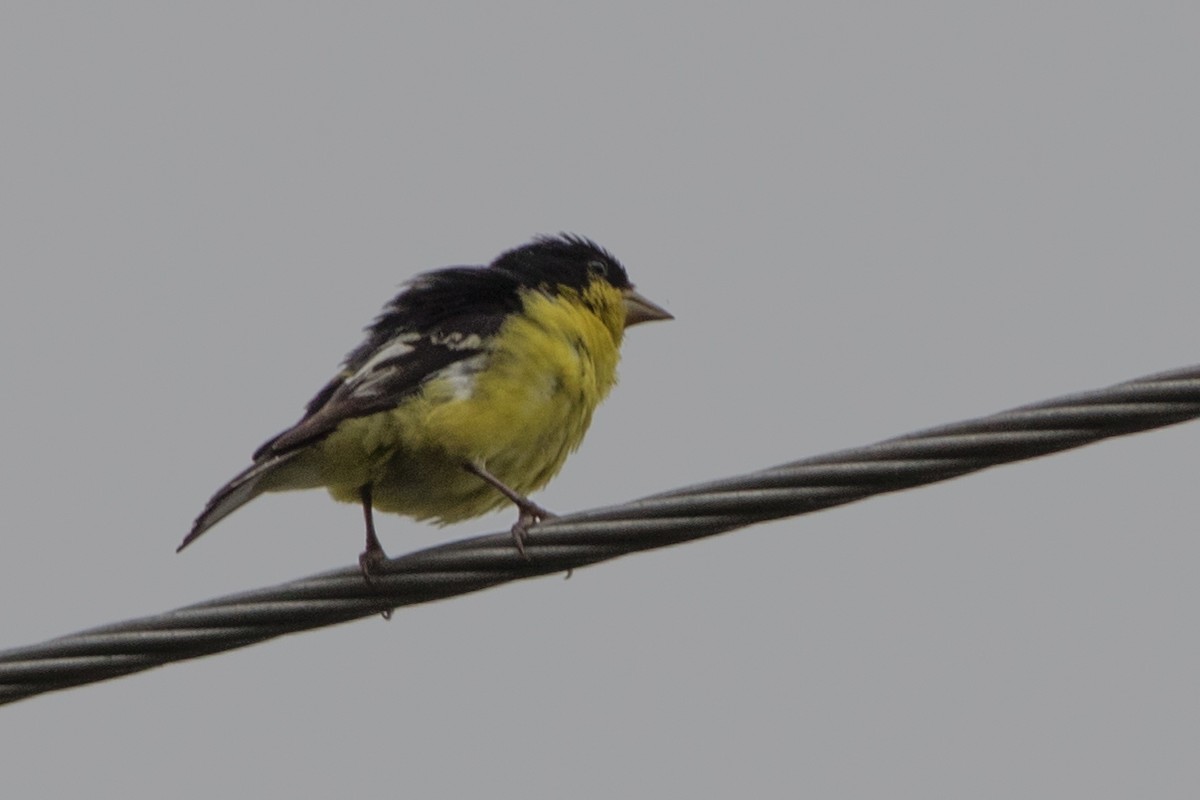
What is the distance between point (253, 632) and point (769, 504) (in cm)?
131

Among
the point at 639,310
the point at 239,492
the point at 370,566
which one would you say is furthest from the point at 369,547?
the point at 639,310

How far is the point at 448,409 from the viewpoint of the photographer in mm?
6320

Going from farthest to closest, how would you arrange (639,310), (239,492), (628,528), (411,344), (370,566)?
(639,310) < (411,344) < (239,492) < (370,566) < (628,528)

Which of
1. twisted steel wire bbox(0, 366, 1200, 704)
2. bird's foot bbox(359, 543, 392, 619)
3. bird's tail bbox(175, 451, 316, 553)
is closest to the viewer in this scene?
twisted steel wire bbox(0, 366, 1200, 704)

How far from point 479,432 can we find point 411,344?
0.48 meters

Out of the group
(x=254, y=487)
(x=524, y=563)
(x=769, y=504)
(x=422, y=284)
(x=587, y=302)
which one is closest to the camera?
(x=769, y=504)

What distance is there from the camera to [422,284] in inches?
282

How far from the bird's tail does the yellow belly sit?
15 cm

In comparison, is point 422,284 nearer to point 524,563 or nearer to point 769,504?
point 524,563

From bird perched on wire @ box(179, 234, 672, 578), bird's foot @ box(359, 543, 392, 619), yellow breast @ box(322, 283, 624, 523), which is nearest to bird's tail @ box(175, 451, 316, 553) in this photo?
bird perched on wire @ box(179, 234, 672, 578)

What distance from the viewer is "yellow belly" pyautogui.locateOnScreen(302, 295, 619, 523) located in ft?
20.6

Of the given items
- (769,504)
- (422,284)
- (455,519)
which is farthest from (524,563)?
(422,284)

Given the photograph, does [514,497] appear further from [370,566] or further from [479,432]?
[370,566]

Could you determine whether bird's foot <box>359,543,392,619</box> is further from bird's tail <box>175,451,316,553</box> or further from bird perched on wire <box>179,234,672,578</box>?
bird's tail <box>175,451,316,553</box>
